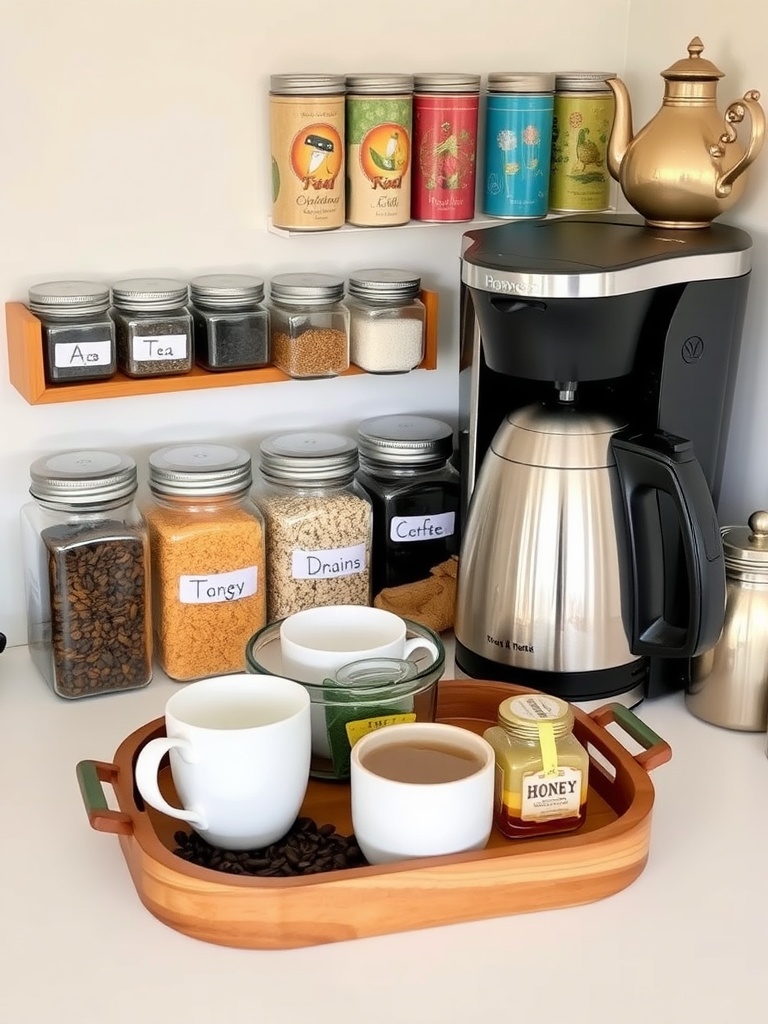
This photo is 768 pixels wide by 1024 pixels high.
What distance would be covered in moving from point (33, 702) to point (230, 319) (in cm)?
43

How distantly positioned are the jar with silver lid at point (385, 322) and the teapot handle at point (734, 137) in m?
0.33

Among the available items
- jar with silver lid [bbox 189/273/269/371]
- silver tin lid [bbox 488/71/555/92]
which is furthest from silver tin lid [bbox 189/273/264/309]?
silver tin lid [bbox 488/71/555/92]

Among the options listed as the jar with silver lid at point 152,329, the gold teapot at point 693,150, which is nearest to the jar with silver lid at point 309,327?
the jar with silver lid at point 152,329

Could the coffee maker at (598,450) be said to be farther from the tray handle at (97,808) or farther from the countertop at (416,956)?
the tray handle at (97,808)

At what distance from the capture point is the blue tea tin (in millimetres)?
1341

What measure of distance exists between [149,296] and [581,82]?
20.7 inches

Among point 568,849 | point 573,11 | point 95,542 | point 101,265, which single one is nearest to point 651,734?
point 568,849

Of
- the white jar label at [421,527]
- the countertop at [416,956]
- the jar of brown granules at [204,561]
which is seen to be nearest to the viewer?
the countertop at [416,956]

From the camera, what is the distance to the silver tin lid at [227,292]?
1280 millimetres

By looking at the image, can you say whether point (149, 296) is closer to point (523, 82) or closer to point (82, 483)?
point (82, 483)

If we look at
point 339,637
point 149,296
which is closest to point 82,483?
point 149,296

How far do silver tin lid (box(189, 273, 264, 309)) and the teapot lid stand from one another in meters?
0.46

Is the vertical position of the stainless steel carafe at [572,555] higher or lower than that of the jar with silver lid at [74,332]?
lower

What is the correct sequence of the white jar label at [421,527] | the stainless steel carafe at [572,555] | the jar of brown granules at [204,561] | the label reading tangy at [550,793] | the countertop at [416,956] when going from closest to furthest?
1. the countertop at [416,956]
2. the label reading tangy at [550,793]
3. the stainless steel carafe at [572,555]
4. the jar of brown granules at [204,561]
5. the white jar label at [421,527]
